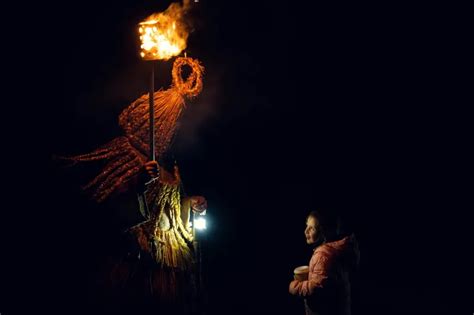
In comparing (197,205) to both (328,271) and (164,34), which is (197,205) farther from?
(164,34)

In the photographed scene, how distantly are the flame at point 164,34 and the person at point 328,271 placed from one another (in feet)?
6.61

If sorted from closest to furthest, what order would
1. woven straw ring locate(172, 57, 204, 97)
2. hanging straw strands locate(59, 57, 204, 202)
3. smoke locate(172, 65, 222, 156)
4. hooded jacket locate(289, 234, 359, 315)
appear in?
hanging straw strands locate(59, 57, 204, 202), hooded jacket locate(289, 234, 359, 315), woven straw ring locate(172, 57, 204, 97), smoke locate(172, 65, 222, 156)

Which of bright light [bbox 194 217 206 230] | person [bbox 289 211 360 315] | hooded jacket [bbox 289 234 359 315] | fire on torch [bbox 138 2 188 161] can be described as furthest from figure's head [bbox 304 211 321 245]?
fire on torch [bbox 138 2 188 161]

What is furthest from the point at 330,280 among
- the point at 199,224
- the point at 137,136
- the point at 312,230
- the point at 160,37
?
the point at 160,37

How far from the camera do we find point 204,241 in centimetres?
680

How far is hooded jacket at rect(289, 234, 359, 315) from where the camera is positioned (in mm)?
4547

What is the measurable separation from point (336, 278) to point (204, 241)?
102 inches

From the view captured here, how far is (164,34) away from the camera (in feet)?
14.2

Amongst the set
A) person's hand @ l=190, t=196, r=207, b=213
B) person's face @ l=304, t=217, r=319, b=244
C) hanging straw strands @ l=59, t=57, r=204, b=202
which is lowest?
person's face @ l=304, t=217, r=319, b=244

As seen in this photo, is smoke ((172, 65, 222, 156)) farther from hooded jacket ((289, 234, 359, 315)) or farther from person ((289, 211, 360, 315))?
hooded jacket ((289, 234, 359, 315))

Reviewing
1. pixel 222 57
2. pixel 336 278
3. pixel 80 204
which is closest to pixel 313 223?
pixel 336 278

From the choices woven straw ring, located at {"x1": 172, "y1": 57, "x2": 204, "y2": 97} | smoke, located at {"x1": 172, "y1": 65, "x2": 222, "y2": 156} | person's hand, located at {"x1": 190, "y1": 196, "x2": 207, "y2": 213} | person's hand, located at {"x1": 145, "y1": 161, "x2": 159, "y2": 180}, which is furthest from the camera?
smoke, located at {"x1": 172, "y1": 65, "x2": 222, "y2": 156}

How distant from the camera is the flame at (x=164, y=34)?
4.23 metres

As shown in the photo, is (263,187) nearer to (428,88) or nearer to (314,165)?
(314,165)
